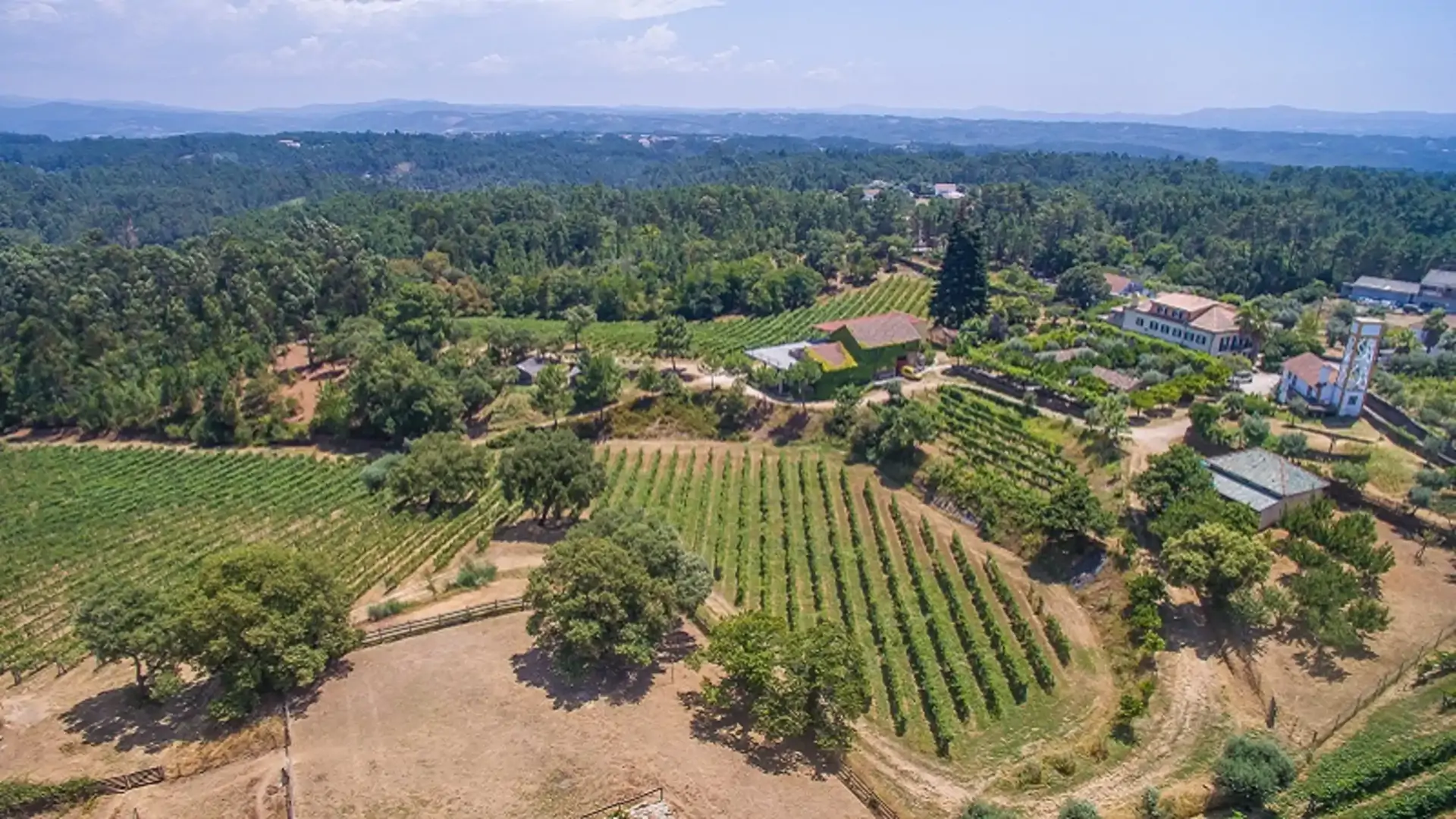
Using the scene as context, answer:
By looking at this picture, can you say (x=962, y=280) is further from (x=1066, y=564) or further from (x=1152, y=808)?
(x=1152, y=808)

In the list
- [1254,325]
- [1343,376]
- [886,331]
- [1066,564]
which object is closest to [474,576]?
[1066,564]

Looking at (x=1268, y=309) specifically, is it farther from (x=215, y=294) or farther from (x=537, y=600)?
(x=215, y=294)

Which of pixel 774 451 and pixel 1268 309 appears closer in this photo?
pixel 774 451

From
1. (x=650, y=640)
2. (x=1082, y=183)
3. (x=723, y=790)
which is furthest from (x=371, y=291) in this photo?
(x=1082, y=183)

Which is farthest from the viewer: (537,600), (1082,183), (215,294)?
(1082,183)

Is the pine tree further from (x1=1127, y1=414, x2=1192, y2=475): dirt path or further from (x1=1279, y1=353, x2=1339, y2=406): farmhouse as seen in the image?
(x1=1279, y1=353, x2=1339, y2=406): farmhouse
